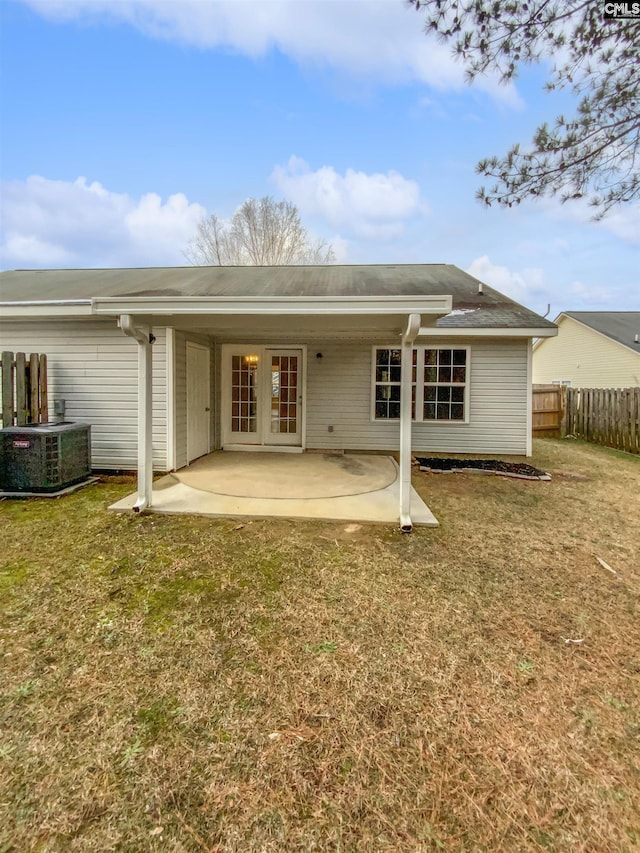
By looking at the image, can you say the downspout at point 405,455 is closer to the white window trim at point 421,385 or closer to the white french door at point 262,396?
the white window trim at point 421,385

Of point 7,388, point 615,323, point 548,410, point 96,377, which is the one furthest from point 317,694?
point 615,323

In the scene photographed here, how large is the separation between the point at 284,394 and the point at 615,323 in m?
16.2

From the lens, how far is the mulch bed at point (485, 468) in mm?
6453

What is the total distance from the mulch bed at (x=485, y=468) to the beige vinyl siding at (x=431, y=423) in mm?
896

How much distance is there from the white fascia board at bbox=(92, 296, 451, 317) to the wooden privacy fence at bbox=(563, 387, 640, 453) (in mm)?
7836

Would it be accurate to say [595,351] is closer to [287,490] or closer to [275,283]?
[275,283]

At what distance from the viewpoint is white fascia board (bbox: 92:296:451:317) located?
3.65 metres

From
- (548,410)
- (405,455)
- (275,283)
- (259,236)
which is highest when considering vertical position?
(259,236)

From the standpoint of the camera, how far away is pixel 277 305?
3816 millimetres

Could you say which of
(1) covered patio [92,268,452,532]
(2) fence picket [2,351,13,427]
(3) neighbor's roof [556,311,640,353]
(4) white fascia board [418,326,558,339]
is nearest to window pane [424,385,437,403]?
(4) white fascia board [418,326,558,339]

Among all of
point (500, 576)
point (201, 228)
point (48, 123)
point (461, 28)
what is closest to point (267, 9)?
point (461, 28)

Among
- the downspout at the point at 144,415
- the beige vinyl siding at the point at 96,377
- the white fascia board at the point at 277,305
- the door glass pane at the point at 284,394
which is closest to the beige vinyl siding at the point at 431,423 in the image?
the door glass pane at the point at 284,394

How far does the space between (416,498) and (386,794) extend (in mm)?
3778

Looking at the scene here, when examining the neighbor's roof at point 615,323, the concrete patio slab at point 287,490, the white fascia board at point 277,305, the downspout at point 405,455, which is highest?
the neighbor's roof at point 615,323
